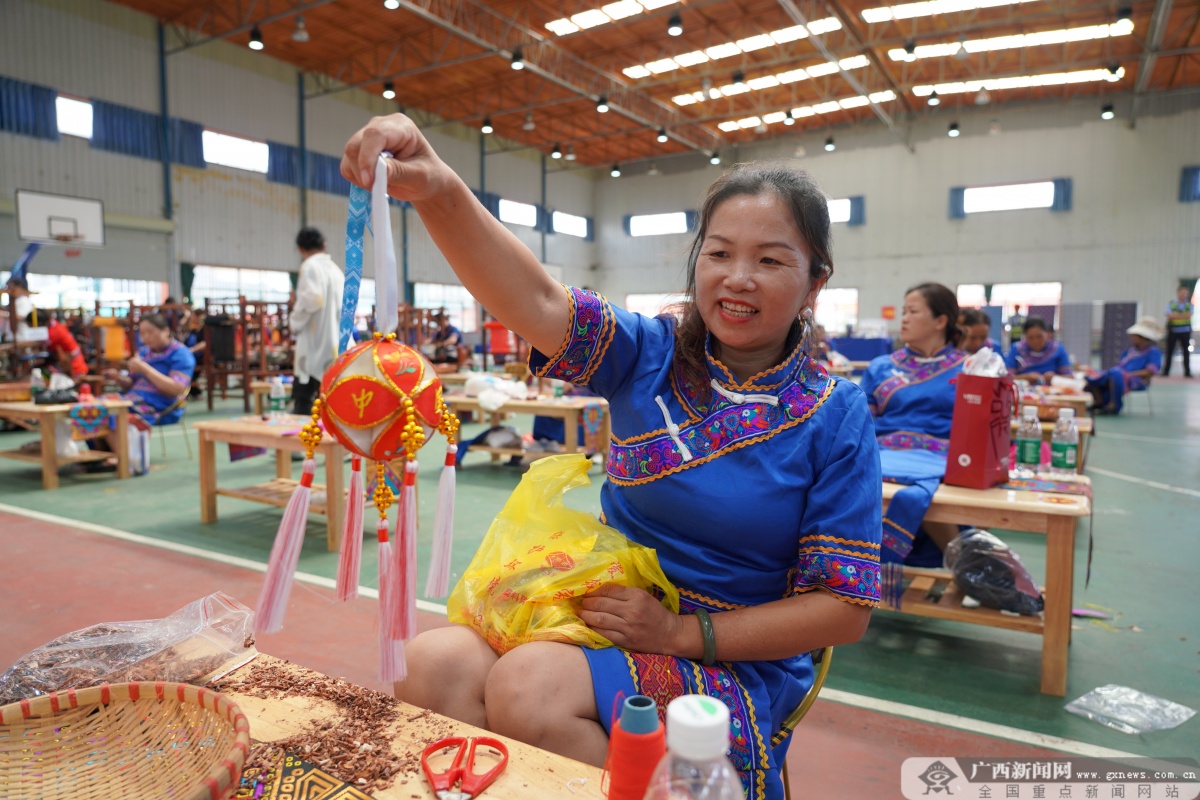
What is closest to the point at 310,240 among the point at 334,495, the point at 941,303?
the point at 334,495

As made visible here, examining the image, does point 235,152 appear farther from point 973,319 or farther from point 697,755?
point 697,755

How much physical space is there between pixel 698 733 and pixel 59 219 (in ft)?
41.6

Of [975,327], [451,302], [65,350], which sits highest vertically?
[451,302]

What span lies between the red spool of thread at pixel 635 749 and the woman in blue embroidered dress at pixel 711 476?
0.24 metres

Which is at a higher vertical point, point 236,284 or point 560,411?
point 236,284

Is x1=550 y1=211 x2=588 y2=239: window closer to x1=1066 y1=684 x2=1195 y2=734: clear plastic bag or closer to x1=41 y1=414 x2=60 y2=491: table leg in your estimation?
x1=41 y1=414 x2=60 y2=491: table leg

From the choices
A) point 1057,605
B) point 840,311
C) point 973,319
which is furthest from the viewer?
point 840,311

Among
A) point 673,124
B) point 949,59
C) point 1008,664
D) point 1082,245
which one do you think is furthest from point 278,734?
point 1082,245

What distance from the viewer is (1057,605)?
2.15 metres

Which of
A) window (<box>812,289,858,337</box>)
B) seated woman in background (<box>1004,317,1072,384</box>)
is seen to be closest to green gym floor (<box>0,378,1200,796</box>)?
seated woman in background (<box>1004,317,1072,384</box>)

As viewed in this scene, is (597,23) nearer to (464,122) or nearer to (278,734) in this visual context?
(464,122)

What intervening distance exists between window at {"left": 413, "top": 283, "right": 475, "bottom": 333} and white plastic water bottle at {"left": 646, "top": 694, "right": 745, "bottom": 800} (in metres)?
15.9

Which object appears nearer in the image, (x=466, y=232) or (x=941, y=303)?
(x=466, y=232)

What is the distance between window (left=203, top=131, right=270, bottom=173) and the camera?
12.4 m
